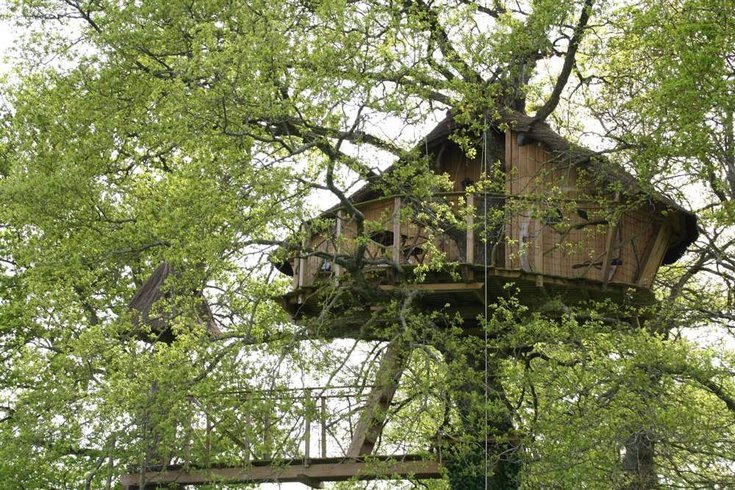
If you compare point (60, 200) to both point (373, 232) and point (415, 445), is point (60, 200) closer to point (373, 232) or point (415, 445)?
point (373, 232)

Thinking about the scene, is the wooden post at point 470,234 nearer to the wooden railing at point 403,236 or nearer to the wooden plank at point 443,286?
the wooden railing at point 403,236

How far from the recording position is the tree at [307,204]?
15.0m

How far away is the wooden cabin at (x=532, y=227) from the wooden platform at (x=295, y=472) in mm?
2343

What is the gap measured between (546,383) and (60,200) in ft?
21.7

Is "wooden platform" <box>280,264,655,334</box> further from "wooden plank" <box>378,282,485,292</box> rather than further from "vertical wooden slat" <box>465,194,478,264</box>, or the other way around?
"vertical wooden slat" <box>465,194,478,264</box>

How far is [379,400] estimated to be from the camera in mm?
16047

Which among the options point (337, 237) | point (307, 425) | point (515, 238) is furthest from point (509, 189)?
point (307, 425)

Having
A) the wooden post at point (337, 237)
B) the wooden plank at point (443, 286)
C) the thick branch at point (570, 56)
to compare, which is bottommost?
the wooden plank at point (443, 286)

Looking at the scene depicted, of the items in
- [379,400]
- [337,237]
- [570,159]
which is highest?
[570,159]

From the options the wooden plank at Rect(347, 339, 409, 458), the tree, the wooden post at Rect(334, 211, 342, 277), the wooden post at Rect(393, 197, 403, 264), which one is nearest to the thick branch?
the tree

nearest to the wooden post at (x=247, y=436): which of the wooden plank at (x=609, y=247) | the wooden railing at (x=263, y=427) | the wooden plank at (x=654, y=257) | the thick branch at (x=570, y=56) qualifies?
the wooden railing at (x=263, y=427)

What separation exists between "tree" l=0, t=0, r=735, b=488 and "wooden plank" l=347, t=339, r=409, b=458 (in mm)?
227

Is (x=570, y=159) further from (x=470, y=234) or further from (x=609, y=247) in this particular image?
(x=470, y=234)

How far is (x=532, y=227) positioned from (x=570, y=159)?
3.40 feet
